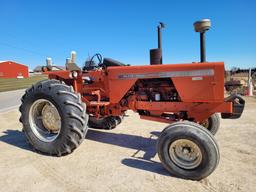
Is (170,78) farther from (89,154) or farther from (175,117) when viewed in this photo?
(89,154)

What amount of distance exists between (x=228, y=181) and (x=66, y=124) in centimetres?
244

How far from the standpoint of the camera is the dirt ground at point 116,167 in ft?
8.89

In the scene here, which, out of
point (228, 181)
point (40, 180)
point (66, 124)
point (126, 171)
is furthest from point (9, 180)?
point (228, 181)

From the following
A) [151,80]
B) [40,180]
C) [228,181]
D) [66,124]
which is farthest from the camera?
[151,80]

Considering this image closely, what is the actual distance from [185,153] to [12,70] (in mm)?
52761

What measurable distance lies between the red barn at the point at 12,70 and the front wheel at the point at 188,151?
5134cm

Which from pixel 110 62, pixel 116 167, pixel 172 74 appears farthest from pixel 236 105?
pixel 110 62

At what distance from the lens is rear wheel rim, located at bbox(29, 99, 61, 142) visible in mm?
4152

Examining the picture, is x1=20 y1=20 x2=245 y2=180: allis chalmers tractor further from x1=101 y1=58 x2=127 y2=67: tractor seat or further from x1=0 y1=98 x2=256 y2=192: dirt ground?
x1=0 y1=98 x2=256 y2=192: dirt ground

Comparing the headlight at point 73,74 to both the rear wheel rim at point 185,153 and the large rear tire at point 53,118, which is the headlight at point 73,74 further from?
the rear wheel rim at point 185,153

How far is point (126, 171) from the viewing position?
3104 mm

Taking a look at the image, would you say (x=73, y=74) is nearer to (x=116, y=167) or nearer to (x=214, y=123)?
(x=116, y=167)

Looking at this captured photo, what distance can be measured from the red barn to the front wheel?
51337 mm

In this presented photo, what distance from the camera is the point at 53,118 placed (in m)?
4.27
